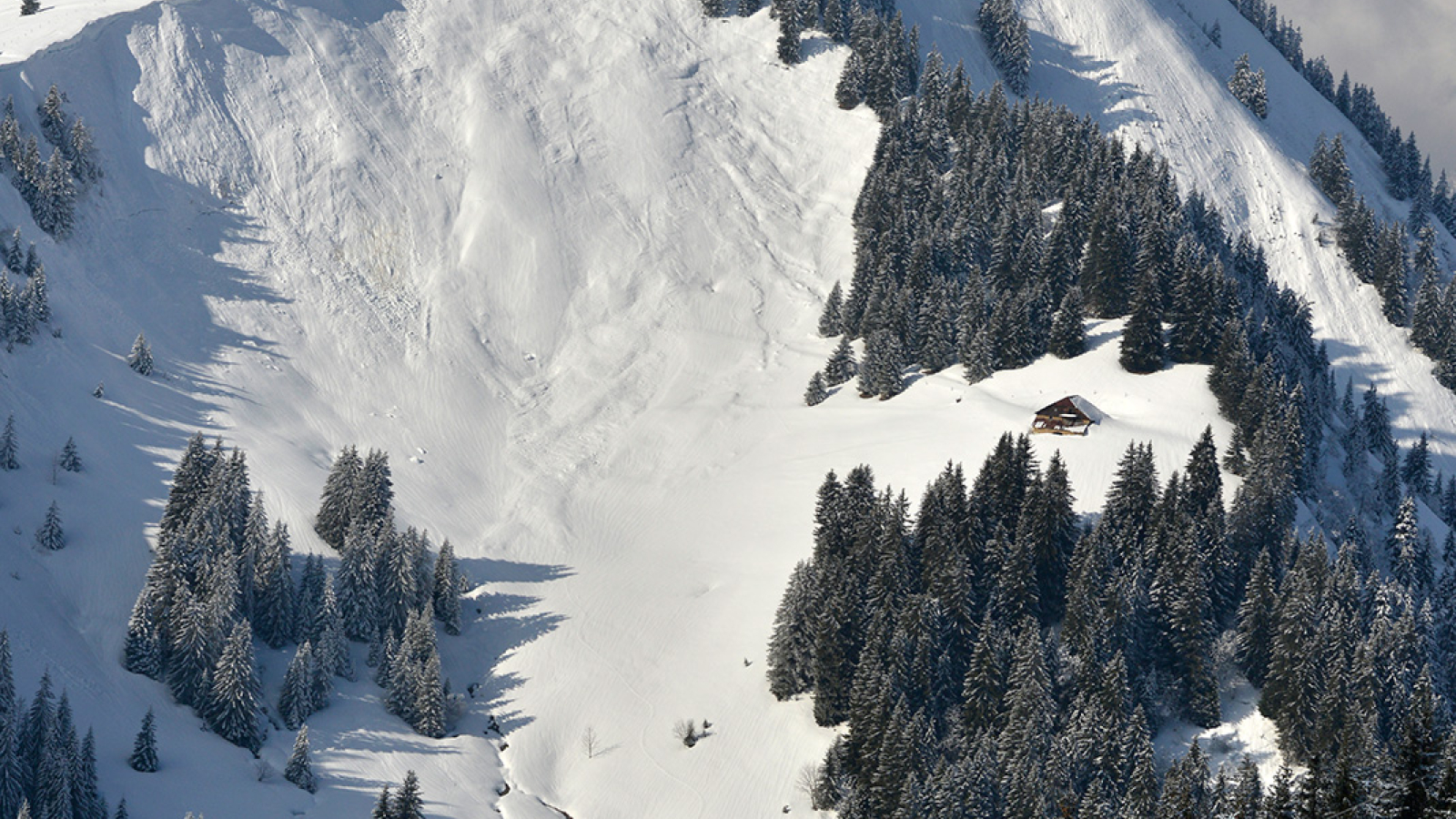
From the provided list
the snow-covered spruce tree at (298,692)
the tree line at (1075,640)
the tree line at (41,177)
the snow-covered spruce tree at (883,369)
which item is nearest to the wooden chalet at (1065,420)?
the tree line at (1075,640)

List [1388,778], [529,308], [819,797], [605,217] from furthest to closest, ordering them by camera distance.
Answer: [605,217] → [529,308] → [819,797] → [1388,778]

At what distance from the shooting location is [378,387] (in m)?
112

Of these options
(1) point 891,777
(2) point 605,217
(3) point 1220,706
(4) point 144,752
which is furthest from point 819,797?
(2) point 605,217

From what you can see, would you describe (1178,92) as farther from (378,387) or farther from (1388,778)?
(1388,778)

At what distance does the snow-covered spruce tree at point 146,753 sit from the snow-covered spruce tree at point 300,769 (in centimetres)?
695

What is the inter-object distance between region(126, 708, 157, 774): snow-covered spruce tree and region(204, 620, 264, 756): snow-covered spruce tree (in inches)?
224

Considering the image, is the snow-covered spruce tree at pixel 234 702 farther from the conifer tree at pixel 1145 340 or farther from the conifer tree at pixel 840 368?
the conifer tree at pixel 1145 340

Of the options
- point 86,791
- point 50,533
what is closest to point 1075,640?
point 86,791

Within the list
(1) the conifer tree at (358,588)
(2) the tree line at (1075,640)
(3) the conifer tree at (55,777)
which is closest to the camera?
(3) the conifer tree at (55,777)

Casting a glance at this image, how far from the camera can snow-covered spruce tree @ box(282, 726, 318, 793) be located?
78812 millimetres

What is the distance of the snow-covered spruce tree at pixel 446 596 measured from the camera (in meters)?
93.6

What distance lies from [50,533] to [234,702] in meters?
15.9

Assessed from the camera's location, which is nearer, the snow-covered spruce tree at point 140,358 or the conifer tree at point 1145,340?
the snow-covered spruce tree at point 140,358

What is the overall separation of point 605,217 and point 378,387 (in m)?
29.5
